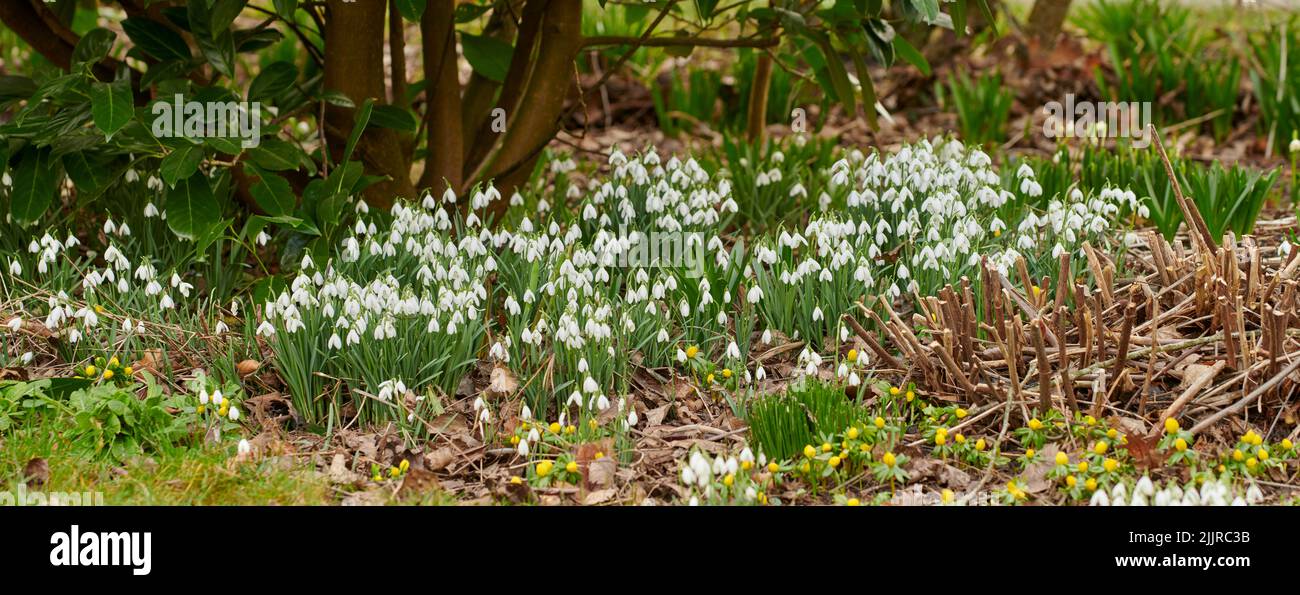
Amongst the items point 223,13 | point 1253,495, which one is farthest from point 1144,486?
point 223,13

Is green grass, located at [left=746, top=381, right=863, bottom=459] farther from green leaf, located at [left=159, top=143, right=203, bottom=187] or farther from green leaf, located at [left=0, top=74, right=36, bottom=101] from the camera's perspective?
green leaf, located at [left=0, top=74, right=36, bottom=101]

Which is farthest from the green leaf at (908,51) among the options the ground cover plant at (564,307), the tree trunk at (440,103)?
the tree trunk at (440,103)

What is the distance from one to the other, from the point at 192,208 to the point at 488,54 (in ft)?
4.34

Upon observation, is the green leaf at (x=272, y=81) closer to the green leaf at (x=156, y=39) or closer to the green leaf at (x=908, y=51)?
the green leaf at (x=156, y=39)

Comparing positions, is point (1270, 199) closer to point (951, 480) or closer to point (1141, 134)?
point (1141, 134)

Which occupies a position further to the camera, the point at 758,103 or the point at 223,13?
the point at 758,103

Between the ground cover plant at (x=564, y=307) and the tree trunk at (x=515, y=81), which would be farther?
the tree trunk at (x=515, y=81)

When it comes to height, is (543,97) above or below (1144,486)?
above

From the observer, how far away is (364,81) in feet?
13.1

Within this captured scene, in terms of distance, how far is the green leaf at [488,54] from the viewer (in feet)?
14.1

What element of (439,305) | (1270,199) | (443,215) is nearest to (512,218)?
(443,215)

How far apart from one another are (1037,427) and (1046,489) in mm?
175

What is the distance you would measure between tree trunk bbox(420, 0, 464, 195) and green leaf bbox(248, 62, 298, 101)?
23.1 inches

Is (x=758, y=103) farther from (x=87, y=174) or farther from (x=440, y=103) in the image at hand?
(x=87, y=174)
